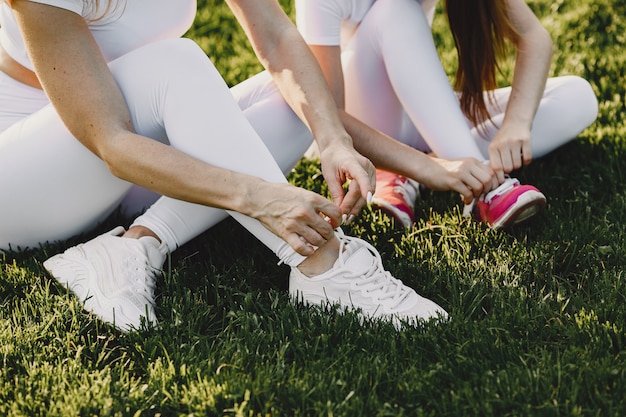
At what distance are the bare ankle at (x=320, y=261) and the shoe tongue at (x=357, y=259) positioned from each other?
3cm

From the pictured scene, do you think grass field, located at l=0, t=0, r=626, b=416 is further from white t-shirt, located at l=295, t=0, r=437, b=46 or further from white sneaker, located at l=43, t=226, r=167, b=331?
white t-shirt, located at l=295, t=0, r=437, b=46

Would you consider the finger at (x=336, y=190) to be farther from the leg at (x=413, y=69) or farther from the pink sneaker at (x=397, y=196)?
the leg at (x=413, y=69)

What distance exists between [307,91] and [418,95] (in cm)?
42

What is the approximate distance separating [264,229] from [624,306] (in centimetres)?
82

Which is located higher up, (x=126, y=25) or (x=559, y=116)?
(x=126, y=25)

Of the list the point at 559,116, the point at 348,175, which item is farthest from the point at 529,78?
the point at 348,175

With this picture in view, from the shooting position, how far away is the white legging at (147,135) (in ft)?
6.08

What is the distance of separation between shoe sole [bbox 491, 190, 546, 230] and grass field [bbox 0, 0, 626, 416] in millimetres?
44

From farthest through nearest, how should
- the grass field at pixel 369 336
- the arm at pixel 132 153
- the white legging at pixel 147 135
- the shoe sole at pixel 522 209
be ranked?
the shoe sole at pixel 522 209 < the white legging at pixel 147 135 < the arm at pixel 132 153 < the grass field at pixel 369 336

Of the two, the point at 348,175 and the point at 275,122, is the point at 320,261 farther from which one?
the point at 275,122

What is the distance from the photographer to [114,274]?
1948 mm

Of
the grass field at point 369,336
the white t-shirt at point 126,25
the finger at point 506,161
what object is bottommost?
the grass field at point 369,336

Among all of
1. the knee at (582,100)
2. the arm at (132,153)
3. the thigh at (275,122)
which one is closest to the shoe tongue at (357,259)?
the arm at (132,153)

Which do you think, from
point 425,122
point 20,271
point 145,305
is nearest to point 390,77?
point 425,122
